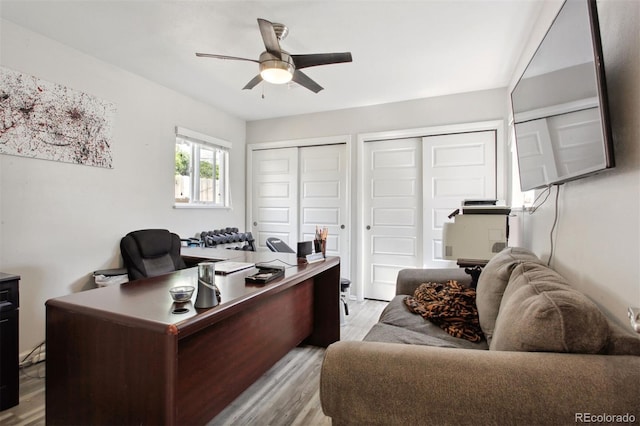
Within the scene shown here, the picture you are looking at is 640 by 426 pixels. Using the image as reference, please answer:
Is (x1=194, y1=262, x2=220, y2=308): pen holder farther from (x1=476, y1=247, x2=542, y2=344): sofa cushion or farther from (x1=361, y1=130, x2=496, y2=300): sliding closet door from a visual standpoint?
(x1=361, y1=130, x2=496, y2=300): sliding closet door

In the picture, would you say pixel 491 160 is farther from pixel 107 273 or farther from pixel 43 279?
pixel 43 279

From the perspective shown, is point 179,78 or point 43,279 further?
point 179,78

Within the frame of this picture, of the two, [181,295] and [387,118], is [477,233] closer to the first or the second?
[387,118]

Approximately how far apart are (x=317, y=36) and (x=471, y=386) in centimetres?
251

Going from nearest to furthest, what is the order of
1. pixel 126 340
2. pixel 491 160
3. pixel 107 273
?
1. pixel 126 340
2. pixel 107 273
3. pixel 491 160

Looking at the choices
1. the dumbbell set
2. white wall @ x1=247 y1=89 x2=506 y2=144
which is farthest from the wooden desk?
white wall @ x1=247 y1=89 x2=506 y2=144

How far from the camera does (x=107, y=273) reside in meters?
2.65

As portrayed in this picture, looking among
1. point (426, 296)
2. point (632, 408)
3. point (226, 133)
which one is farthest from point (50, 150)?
point (632, 408)

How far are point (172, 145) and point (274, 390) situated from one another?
2842 millimetres

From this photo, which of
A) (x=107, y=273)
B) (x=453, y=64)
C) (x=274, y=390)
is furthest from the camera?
(x=453, y=64)

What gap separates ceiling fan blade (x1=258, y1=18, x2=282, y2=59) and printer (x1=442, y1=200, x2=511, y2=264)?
1.94 meters

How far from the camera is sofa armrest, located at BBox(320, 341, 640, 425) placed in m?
0.75

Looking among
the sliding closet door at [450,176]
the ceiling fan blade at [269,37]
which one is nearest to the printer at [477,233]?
the sliding closet door at [450,176]

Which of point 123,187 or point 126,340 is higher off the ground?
point 123,187
